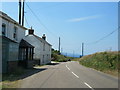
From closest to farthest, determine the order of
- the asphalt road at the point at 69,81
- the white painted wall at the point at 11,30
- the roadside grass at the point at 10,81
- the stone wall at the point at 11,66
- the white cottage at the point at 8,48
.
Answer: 1. the roadside grass at the point at 10,81
2. the asphalt road at the point at 69,81
3. the white cottage at the point at 8,48
4. the stone wall at the point at 11,66
5. the white painted wall at the point at 11,30

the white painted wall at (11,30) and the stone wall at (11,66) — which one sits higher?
the white painted wall at (11,30)

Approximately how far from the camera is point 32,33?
53031 millimetres

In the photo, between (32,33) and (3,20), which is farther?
(32,33)

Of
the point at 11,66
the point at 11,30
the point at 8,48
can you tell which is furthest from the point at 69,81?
the point at 11,30

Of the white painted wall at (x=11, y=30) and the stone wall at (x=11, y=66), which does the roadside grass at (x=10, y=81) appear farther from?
the white painted wall at (x=11, y=30)

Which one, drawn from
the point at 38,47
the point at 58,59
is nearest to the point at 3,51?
the point at 38,47

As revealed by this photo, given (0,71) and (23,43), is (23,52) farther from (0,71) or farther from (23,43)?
(0,71)

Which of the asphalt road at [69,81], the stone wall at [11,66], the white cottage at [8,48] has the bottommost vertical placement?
the asphalt road at [69,81]

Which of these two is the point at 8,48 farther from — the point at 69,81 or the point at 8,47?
the point at 69,81

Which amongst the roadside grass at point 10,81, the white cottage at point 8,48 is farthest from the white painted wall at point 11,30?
the roadside grass at point 10,81

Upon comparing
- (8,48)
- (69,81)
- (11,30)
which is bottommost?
(69,81)

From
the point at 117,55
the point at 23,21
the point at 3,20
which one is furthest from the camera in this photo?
the point at 23,21

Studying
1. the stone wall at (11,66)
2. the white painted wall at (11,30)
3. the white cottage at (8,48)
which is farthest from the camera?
the white painted wall at (11,30)

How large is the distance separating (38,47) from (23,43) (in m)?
Answer: 16.6
